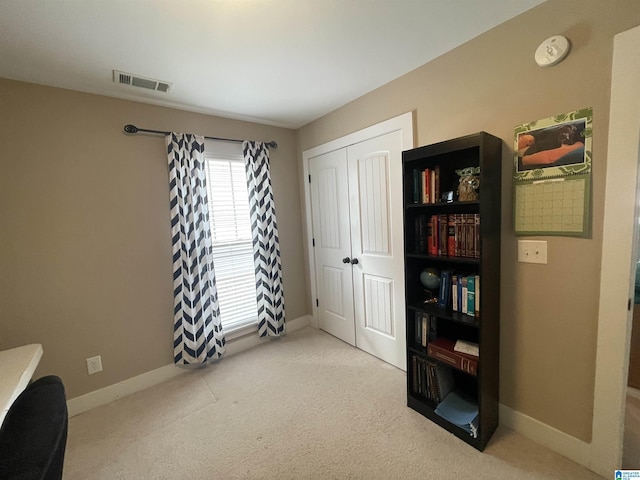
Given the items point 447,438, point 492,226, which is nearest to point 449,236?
point 492,226

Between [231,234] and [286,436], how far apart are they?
179 cm

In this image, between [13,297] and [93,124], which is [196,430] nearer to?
[13,297]

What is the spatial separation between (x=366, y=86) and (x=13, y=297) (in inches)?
116

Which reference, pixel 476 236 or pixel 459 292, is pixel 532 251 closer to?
pixel 476 236

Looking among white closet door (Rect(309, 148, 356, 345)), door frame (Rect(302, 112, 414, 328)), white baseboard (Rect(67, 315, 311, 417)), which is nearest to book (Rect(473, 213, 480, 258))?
door frame (Rect(302, 112, 414, 328))

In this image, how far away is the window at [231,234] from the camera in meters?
2.56

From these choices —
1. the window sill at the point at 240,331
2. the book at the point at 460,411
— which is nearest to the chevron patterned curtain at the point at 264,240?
the window sill at the point at 240,331

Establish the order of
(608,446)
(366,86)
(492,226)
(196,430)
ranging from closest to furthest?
(608,446) < (492,226) < (196,430) < (366,86)

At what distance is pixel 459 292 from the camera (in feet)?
5.26

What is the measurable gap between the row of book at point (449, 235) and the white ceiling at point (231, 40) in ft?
3.55

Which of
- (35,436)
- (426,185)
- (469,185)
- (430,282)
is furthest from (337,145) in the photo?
(35,436)

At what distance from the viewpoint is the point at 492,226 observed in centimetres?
149

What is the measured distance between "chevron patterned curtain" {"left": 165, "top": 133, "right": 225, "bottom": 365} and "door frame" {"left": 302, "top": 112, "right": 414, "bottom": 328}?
1.10 meters

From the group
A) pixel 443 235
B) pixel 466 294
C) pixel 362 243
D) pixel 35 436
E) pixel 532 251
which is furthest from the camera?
pixel 362 243
